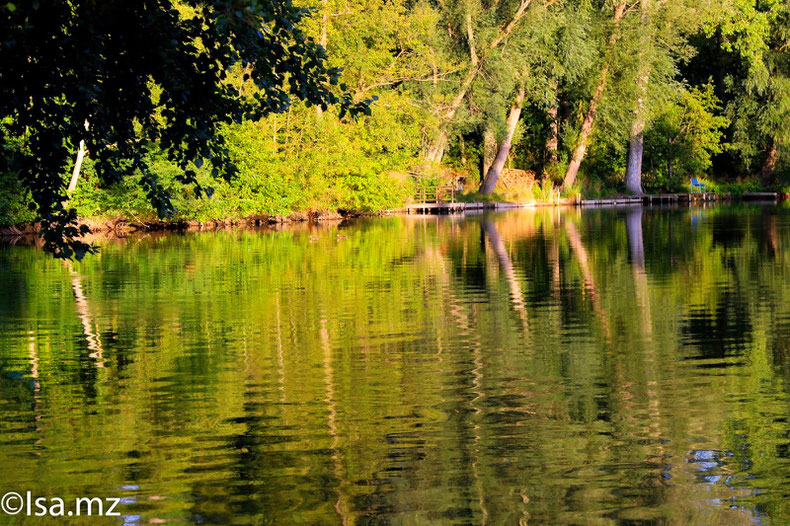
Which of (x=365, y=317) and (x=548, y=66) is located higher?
(x=548, y=66)

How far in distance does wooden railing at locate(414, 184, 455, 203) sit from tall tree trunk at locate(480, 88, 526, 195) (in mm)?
2851

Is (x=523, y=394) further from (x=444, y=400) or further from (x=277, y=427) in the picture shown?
(x=277, y=427)

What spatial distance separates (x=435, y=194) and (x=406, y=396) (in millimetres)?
56384

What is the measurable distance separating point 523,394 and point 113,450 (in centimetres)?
428

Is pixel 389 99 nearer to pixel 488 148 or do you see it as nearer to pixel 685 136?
pixel 488 148

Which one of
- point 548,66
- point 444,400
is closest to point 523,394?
point 444,400

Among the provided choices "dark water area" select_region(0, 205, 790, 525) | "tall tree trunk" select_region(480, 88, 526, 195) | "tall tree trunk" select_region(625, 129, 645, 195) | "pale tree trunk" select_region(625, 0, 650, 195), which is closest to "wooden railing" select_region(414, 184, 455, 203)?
"tall tree trunk" select_region(480, 88, 526, 195)

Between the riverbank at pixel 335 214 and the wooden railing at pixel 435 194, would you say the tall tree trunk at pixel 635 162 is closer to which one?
the riverbank at pixel 335 214

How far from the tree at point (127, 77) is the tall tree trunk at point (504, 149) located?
56.0m

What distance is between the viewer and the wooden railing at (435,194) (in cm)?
6662

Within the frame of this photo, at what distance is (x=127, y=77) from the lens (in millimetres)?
12852

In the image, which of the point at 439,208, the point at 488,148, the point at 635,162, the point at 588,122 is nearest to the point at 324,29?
the point at 439,208

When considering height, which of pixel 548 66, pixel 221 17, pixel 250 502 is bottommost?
pixel 250 502

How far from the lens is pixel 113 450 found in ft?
32.6
